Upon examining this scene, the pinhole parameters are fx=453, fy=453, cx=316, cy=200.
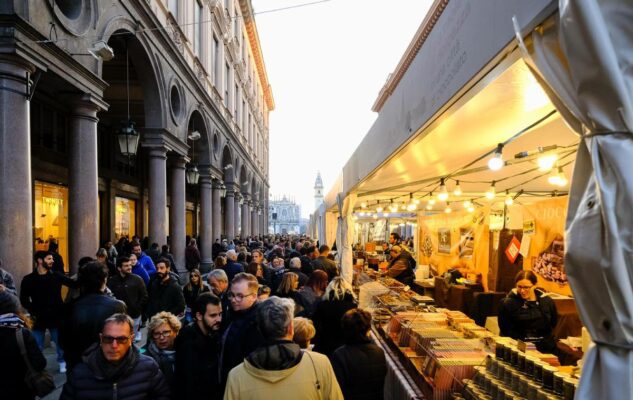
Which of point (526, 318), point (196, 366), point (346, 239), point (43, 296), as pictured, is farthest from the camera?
point (346, 239)

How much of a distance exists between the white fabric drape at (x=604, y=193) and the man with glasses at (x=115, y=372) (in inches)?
104

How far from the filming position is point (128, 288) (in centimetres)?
645

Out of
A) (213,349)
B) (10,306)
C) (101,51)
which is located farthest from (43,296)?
(101,51)

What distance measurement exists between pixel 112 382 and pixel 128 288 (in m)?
3.71

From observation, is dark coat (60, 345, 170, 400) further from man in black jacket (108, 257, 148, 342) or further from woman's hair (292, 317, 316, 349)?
man in black jacket (108, 257, 148, 342)

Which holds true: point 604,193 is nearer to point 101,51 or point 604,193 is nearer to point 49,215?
point 101,51

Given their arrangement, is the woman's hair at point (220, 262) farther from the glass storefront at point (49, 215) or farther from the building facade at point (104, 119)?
the glass storefront at point (49, 215)

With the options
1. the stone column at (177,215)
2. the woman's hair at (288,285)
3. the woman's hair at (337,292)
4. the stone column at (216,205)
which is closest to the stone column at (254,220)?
the stone column at (216,205)

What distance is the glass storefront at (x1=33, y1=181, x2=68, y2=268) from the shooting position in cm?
1199

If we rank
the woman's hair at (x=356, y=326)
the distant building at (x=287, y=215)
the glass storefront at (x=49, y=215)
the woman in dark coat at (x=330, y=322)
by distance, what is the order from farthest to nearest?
the distant building at (x=287, y=215)
the glass storefront at (x=49, y=215)
the woman in dark coat at (x=330, y=322)
the woman's hair at (x=356, y=326)

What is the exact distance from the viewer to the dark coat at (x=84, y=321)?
420cm

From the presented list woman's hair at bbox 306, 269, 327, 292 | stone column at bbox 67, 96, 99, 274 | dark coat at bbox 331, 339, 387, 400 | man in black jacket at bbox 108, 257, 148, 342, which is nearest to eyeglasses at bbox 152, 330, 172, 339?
dark coat at bbox 331, 339, 387, 400

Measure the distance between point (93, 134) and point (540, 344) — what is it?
324 inches

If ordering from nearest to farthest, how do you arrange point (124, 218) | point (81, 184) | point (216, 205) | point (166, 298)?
1. point (166, 298)
2. point (81, 184)
3. point (124, 218)
4. point (216, 205)
